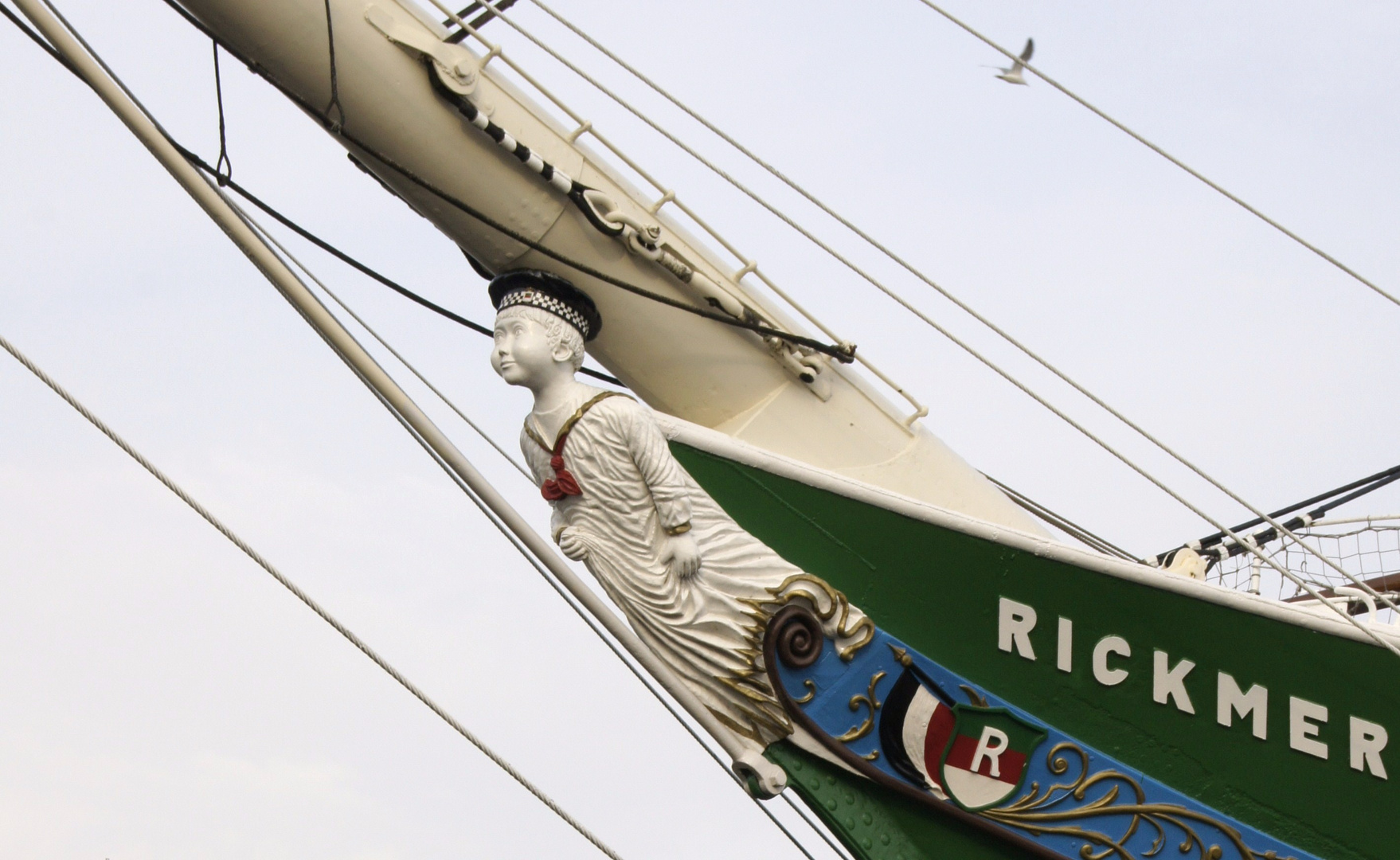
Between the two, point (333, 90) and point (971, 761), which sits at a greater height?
point (333, 90)

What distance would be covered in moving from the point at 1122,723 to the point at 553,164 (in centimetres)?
251

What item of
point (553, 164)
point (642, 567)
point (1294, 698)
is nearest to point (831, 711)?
point (642, 567)

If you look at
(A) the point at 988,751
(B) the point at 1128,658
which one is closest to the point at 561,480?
(A) the point at 988,751

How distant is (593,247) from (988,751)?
2.01m

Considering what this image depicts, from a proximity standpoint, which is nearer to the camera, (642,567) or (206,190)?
(206,190)

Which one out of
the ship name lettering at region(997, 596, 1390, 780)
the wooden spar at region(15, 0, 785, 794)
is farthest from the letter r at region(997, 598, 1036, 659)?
the wooden spar at region(15, 0, 785, 794)

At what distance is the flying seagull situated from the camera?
22.2 feet

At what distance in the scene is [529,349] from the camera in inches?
210

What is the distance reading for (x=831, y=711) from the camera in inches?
214

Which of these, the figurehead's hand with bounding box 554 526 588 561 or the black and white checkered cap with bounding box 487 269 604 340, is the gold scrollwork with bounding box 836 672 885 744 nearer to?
the figurehead's hand with bounding box 554 526 588 561

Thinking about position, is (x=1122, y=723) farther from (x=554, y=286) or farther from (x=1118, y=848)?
(x=554, y=286)

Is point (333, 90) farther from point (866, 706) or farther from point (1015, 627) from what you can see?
point (1015, 627)

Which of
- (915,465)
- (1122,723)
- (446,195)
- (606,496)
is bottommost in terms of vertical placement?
(1122,723)

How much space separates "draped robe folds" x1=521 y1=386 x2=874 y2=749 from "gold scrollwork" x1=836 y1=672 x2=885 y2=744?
0.18 m
